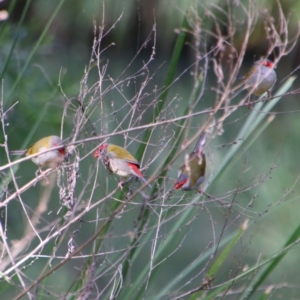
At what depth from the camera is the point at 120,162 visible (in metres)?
2.27

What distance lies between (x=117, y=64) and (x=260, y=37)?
83 cm

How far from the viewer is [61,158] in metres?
2.21

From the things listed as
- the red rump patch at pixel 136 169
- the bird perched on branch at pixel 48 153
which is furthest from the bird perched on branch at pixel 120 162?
the bird perched on branch at pixel 48 153

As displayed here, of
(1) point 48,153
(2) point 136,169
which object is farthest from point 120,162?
(1) point 48,153

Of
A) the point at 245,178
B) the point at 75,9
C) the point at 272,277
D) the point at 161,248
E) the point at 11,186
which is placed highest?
the point at 75,9

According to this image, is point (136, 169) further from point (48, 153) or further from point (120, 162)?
point (48, 153)

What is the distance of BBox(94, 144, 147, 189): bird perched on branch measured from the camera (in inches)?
86.1

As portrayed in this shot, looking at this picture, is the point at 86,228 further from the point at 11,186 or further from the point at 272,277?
the point at 272,277

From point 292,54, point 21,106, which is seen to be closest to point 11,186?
point 21,106

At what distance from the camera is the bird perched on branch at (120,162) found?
7.18ft

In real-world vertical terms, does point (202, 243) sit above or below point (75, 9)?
below

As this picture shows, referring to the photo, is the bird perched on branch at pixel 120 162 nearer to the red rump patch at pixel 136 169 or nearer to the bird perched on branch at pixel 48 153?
the red rump patch at pixel 136 169

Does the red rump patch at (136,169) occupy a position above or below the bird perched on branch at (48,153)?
above

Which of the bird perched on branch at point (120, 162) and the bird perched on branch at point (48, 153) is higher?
the bird perched on branch at point (120, 162)
